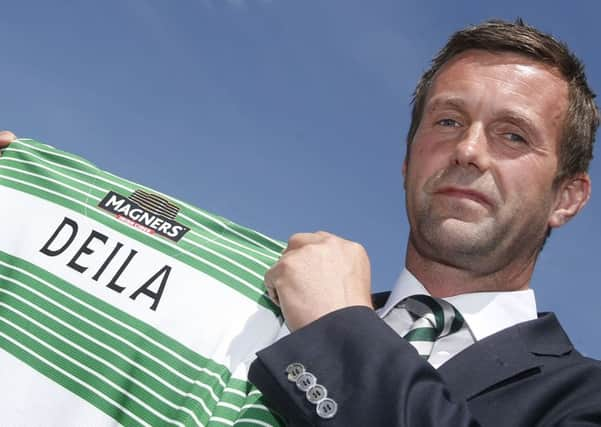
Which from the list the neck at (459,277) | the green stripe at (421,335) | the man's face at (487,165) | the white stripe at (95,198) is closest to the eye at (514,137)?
the man's face at (487,165)

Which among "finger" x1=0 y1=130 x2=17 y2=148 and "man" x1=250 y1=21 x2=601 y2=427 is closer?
"man" x1=250 y1=21 x2=601 y2=427

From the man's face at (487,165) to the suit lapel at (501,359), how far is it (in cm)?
46

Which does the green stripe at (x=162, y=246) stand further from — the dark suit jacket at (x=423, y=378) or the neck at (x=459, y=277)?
the neck at (x=459, y=277)

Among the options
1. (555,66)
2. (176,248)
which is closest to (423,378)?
(176,248)

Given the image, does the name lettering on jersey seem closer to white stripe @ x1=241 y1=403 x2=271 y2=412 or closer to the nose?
white stripe @ x1=241 y1=403 x2=271 y2=412

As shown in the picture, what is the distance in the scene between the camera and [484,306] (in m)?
2.74

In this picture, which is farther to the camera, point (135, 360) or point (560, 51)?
point (560, 51)

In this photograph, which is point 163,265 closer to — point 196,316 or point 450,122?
point 196,316

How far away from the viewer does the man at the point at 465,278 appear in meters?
1.94

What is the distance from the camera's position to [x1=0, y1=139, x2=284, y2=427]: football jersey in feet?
8.24

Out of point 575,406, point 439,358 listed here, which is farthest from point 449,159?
point 575,406

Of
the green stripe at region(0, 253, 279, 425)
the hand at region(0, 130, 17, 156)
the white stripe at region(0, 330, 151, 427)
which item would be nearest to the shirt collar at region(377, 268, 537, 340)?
the green stripe at region(0, 253, 279, 425)

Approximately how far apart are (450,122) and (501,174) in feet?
1.27

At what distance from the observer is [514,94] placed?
3014 mm
